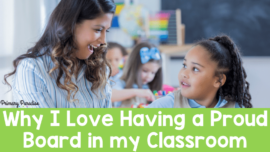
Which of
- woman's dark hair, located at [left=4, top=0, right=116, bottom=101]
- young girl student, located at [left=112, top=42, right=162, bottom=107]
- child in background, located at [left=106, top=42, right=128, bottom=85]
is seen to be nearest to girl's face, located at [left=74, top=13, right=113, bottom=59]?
woman's dark hair, located at [left=4, top=0, right=116, bottom=101]

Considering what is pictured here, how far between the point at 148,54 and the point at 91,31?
0.82 m

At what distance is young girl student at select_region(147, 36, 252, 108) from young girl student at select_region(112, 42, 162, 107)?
791mm

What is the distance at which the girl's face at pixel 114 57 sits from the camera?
88.0 inches

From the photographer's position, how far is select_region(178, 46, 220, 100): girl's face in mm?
923

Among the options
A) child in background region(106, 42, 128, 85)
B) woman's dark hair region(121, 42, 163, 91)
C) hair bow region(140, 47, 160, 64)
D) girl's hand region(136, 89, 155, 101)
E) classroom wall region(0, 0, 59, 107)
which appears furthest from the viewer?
child in background region(106, 42, 128, 85)

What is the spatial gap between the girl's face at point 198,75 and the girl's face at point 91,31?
331mm

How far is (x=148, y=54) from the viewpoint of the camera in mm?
1792

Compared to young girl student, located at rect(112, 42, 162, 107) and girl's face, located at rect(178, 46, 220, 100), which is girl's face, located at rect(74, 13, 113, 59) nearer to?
girl's face, located at rect(178, 46, 220, 100)

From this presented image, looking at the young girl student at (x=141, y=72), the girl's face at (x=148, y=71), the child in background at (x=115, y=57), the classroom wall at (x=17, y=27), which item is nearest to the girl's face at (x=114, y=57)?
the child in background at (x=115, y=57)

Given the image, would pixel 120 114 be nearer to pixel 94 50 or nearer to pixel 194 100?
pixel 194 100

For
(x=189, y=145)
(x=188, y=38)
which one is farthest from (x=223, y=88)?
(x=188, y=38)

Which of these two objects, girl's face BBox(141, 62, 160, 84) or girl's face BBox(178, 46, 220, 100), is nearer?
girl's face BBox(178, 46, 220, 100)

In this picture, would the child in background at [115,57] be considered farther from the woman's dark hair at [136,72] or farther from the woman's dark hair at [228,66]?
the woman's dark hair at [228,66]

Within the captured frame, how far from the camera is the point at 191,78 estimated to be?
0.92 m
